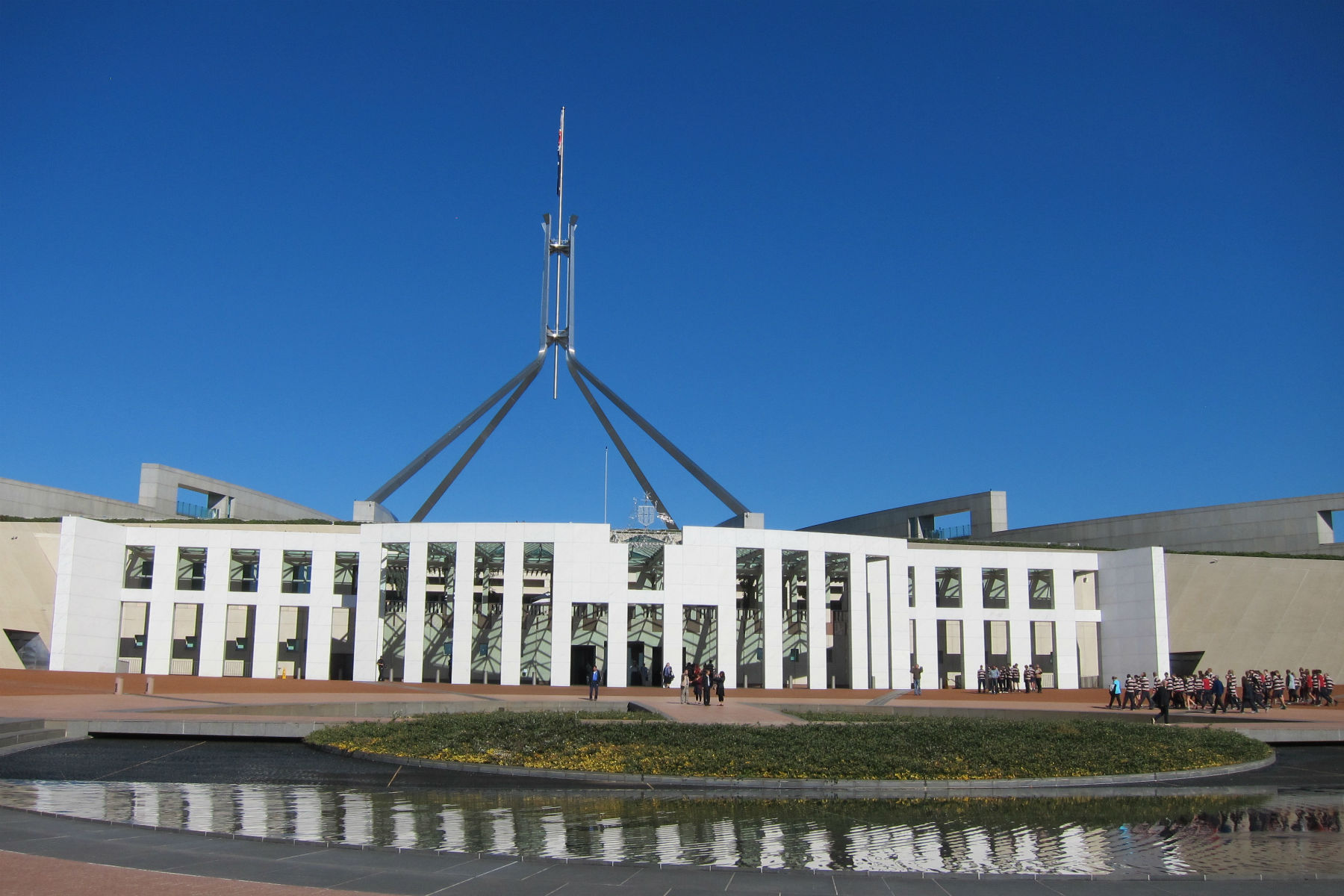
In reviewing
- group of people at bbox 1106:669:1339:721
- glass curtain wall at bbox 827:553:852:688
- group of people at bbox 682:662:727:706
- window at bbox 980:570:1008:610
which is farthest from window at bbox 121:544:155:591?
window at bbox 980:570:1008:610

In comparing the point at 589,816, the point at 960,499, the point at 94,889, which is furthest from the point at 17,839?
the point at 960,499

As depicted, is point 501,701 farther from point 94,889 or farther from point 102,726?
point 94,889

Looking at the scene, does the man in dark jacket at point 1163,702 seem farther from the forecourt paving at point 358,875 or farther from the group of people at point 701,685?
the forecourt paving at point 358,875

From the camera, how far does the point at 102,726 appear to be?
56.1 ft

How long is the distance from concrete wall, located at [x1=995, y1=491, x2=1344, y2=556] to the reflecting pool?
141 ft

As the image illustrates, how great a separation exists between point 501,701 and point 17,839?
17697 mm

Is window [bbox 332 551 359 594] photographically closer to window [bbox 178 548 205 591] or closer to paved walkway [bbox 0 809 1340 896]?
window [bbox 178 548 205 591]

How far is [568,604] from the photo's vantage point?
36.2 meters

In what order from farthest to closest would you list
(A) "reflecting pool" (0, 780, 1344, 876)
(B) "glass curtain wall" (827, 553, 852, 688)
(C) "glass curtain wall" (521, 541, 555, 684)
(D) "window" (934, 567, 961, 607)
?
(D) "window" (934, 567, 961, 607) → (C) "glass curtain wall" (521, 541, 555, 684) → (B) "glass curtain wall" (827, 553, 852, 688) → (A) "reflecting pool" (0, 780, 1344, 876)

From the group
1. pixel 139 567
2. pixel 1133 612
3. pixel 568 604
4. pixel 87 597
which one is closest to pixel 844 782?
pixel 568 604

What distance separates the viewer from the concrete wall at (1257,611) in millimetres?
43938

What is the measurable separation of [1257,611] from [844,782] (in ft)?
129

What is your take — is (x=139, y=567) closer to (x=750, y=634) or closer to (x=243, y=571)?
(x=243, y=571)

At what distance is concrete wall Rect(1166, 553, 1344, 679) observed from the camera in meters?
43.9
